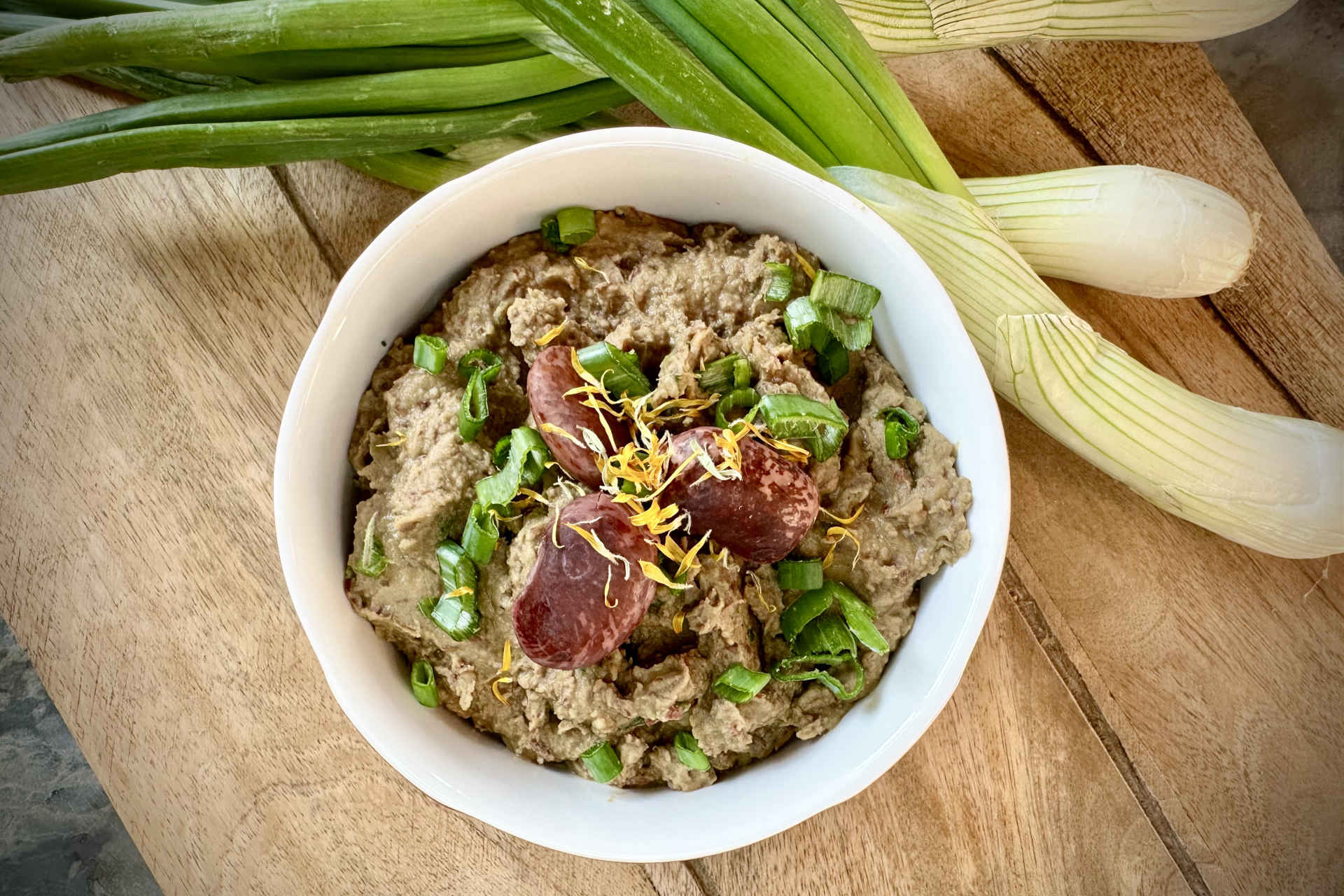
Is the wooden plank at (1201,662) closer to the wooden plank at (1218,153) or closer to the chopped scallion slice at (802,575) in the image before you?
the wooden plank at (1218,153)

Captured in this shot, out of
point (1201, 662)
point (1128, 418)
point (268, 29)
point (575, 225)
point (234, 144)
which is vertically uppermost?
point (268, 29)

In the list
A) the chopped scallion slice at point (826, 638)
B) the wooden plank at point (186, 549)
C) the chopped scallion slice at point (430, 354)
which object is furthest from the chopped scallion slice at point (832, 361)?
the wooden plank at point (186, 549)

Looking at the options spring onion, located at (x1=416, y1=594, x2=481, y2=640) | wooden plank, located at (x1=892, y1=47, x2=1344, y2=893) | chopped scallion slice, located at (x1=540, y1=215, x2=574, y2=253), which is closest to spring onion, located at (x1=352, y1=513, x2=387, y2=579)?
spring onion, located at (x1=416, y1=594, x2=481, y2=640)

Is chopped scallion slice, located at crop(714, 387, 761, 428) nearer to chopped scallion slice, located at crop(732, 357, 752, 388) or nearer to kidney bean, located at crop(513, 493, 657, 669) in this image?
chopped scallion slice, located at crop(732, 357, 752, 388)

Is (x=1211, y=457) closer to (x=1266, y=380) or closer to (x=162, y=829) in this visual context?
(x=1266, y=380)

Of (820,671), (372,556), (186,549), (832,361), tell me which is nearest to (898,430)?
(832,361)

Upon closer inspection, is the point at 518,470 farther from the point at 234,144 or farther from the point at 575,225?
the point at 234,144
